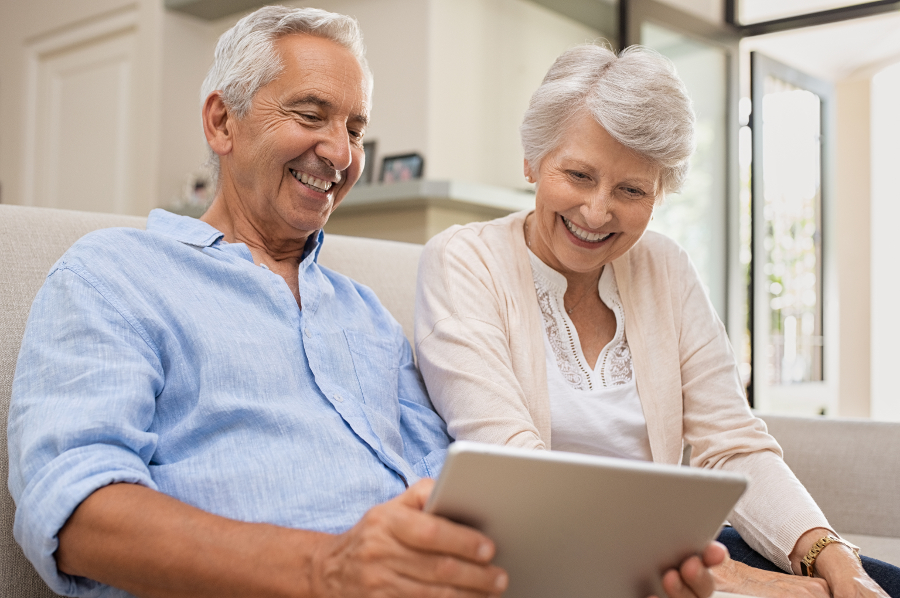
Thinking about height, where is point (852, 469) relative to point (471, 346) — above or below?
below

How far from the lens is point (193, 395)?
0.96m

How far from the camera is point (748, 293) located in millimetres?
4363

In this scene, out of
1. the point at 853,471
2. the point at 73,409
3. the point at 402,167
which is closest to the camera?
the point at 73,409

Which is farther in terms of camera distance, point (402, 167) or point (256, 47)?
point (402, 167)

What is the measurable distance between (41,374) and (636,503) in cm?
61

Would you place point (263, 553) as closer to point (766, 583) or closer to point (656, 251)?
point (766, 583)

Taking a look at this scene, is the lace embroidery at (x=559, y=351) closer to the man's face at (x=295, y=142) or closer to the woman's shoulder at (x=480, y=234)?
the woman's shoulder at (x=480, y=234)

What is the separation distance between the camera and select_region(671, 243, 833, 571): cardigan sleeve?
1.15 m

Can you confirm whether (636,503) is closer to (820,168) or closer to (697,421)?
(697,421)

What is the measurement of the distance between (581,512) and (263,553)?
0.96 ft

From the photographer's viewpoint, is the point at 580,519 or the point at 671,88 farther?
the point at 671,88

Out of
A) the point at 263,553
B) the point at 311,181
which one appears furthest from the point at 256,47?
the point at 263,553

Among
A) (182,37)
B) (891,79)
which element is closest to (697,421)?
(182,37)

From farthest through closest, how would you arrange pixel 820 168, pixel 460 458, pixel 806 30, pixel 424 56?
pixel 820 168
pixel 806 30
pixel 424 56
pixel 460 458
